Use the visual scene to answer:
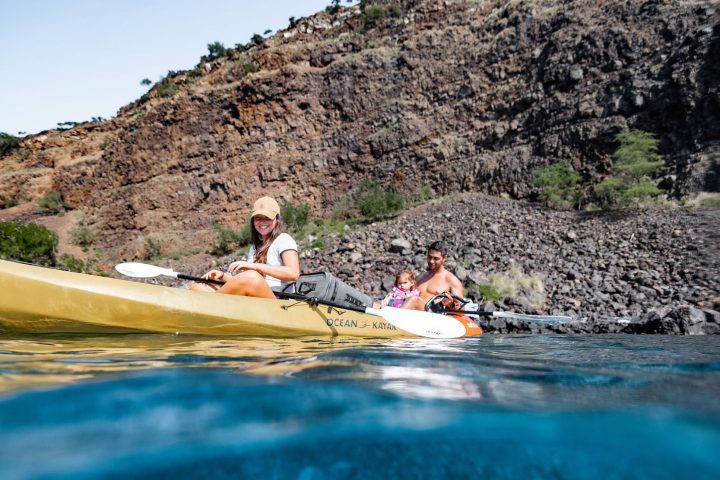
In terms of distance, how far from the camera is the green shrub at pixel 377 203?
1733 centimetres

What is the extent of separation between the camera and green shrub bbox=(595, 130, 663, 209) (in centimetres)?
1274

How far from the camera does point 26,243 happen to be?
19.8 metres

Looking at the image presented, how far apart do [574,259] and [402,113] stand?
13742 mm

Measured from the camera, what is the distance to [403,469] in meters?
1.04

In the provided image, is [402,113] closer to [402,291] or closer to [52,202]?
[402,291]

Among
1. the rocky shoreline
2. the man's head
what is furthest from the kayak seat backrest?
the rocky shoreline

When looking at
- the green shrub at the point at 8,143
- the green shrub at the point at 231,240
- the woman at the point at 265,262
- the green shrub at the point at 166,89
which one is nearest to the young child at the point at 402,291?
the woman at the point at 265,262

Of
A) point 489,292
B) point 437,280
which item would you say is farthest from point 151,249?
point 437,280

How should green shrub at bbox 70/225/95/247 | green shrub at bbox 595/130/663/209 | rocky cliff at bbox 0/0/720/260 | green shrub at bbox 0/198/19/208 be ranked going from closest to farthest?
1. green shrub at bbox 595/130/663/209
2. rocky cliff at bbox 0/0/720/260
3. green shrub at bbox 70/225/95/247
4. green shrub at bbox 0/198/19/208

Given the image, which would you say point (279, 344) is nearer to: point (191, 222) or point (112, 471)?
point (112, 471)

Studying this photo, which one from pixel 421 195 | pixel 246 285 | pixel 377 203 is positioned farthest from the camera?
pixel 421 195

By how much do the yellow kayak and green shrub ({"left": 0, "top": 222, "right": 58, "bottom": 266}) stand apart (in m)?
19.5

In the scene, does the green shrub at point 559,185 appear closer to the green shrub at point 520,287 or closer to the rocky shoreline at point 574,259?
the rocky shoreline at point 574,259

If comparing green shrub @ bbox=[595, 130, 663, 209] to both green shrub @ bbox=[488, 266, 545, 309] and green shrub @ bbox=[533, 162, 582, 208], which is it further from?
green shrub @ bbox=[488, 266, 545, 309]
